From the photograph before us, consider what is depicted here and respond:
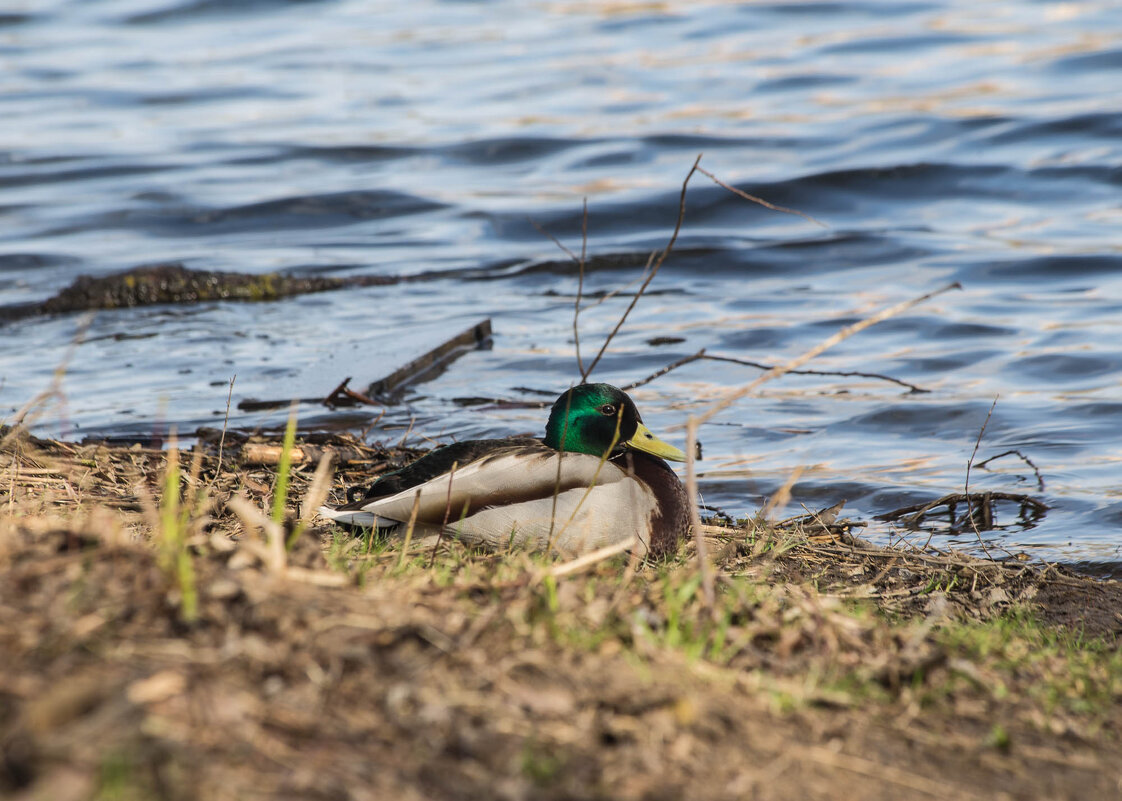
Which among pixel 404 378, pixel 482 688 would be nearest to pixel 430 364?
pixel 404 378

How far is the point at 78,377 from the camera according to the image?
25.0 ft

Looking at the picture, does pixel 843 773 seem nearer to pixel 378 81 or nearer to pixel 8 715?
pixel 8 715

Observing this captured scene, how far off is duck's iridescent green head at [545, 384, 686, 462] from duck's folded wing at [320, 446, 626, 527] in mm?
350

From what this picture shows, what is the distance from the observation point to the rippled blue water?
6.69m

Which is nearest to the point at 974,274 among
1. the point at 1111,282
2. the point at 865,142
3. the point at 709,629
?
the point at 1111,282

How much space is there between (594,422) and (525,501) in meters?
0.56

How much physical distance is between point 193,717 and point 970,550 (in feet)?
12.1

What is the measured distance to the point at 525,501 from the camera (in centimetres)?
395

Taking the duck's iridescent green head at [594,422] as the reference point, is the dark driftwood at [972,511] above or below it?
below

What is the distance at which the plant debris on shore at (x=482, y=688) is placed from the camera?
1.85m

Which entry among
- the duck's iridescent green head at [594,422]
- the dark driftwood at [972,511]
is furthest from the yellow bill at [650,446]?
the dark driftwood at [972,511]

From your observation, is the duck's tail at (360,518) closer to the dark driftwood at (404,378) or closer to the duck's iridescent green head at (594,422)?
the duck's iridescent green head at (594,422)

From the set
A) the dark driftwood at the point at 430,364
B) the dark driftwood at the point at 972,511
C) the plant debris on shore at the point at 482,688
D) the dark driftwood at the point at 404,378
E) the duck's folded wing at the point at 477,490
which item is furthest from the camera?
the dark driftwood at the point at 430,364

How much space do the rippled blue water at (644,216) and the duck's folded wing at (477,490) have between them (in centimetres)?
160
